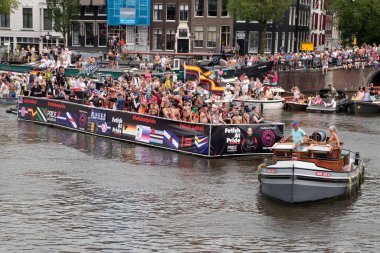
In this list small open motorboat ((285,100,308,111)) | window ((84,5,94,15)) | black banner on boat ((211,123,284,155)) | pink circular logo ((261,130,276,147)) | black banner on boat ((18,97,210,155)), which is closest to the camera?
black banner on boat ((211,123,284,155))

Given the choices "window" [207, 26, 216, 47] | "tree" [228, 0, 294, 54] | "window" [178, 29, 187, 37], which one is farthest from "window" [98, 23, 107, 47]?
"tree" [228, 0, 294, 54]

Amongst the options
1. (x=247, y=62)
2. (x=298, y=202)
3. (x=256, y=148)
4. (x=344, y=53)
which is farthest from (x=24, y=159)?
(x=344, y=53)

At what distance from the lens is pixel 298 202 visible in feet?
84.8

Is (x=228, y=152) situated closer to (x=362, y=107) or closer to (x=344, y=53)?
(x=362, y=107)

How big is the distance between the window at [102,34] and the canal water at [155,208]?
2310 inches

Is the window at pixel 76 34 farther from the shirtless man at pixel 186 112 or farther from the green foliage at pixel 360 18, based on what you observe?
the shirtless man at pixel 186 112

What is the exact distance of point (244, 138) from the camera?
111 feet

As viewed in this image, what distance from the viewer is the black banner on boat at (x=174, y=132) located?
33.4 meters

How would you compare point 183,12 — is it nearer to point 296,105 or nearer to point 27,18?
point 27,18

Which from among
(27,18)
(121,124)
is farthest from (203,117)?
(27,18)

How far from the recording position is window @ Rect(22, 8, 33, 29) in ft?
319

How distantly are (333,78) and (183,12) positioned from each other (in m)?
24.1

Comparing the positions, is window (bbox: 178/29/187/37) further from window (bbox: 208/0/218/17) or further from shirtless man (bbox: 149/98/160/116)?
shirtless man (bbox: 149/98/160/116)

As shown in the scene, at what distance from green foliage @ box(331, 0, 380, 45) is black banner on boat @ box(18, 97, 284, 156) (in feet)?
189
